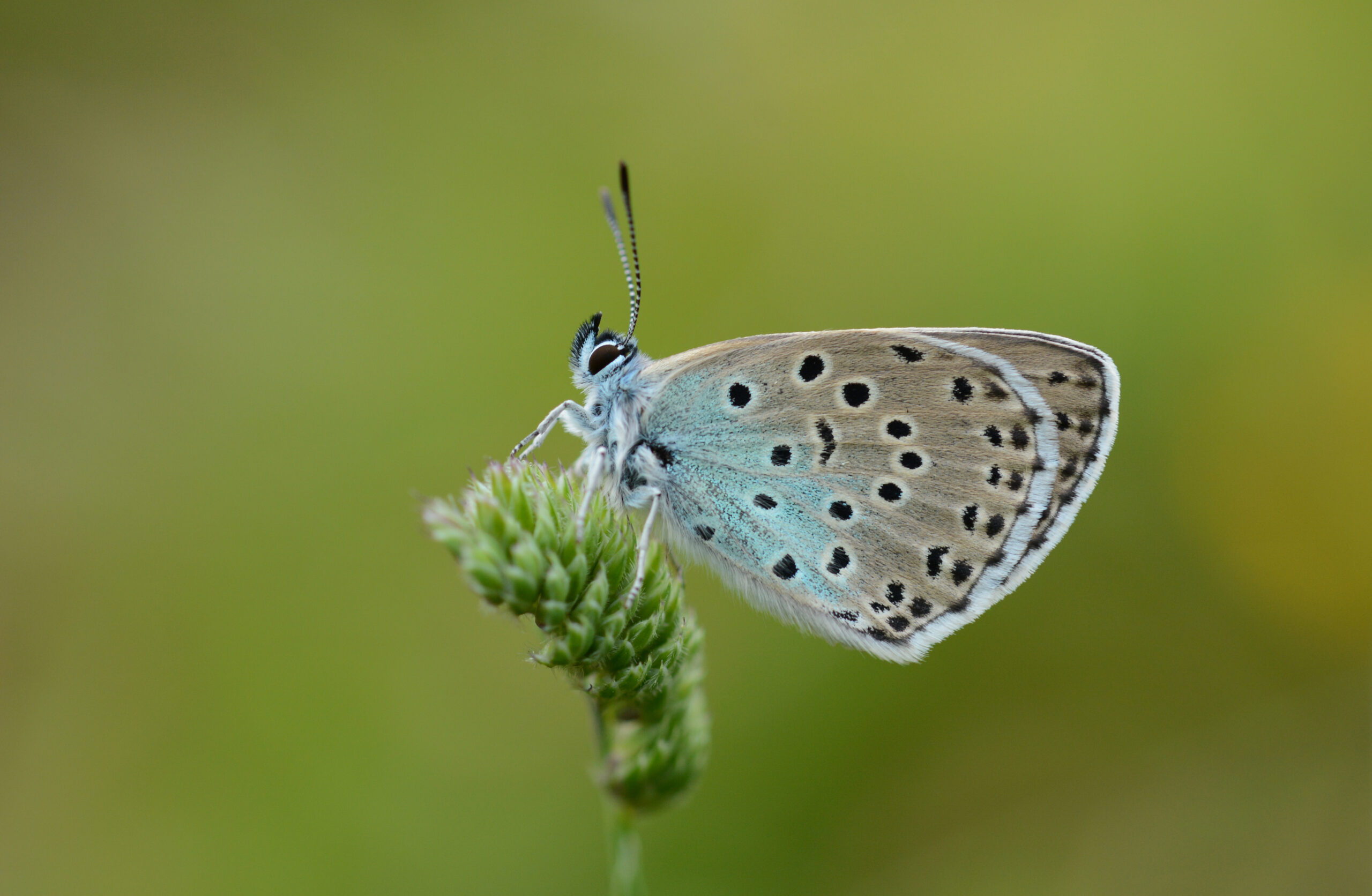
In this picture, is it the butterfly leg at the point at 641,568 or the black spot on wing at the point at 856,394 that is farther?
the black spot on wing at the point at 856,394

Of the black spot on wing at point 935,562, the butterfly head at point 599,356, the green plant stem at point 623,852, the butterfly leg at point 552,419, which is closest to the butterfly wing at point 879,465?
the black spot on wing at point 935,562

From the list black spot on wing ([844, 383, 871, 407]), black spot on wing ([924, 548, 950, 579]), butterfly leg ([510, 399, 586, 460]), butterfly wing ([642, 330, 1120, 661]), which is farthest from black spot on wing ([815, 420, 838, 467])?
butterfly leg ([510, 399, 586, 460])

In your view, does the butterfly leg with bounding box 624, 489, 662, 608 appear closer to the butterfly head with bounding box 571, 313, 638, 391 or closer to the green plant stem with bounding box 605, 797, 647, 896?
the green plant stem with bounding box 605, 797, 647, 896

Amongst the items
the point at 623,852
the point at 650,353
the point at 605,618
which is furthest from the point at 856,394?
the point at 650,353

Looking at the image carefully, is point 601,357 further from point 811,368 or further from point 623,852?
point 623,852

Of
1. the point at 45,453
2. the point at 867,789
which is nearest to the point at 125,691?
the point at 45,453

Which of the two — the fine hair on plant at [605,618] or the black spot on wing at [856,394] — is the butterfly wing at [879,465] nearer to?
the black spot on wing at [856,394]

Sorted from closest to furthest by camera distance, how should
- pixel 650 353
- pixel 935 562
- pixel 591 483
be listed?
pixel 591 483 < pixel 935 562 < pixel 650 353
